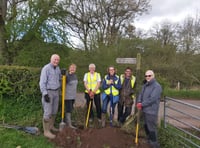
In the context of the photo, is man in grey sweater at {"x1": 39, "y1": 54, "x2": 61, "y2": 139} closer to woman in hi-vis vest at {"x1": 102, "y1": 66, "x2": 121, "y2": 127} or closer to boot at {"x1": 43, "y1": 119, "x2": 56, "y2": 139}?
boot at {"x1": 43, "y1": 119, "x2": 56, "y2": 139}

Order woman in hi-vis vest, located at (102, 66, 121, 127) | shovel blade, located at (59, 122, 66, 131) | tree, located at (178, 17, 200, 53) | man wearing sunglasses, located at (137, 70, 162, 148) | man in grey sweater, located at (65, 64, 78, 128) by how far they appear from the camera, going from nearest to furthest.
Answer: man wearing sunglasses, located at (137, 70, 162, 148)
shovel blade, located at (59, 122, 66, 131)
man in grey sweater, located at (65, 64, 78, 128)
woman in hi-vis vest, located at (102, 66, 121, 127)
tree, located at (178, 17, 200, 53)

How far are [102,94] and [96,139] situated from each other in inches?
53.8

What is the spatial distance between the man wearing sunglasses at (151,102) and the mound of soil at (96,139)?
1.15 feet

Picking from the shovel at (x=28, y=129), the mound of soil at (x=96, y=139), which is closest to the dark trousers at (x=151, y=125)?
the mound of soil at (x=96, y=139)

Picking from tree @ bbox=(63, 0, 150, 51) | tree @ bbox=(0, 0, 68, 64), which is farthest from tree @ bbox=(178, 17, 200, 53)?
tree @ bbox=(0, 0, 68, 64)

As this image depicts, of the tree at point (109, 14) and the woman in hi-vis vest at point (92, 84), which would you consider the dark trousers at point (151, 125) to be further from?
the tree at point (109, 14)

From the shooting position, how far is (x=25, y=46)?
1009 centimetres

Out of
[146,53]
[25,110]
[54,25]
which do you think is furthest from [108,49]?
[25,110]

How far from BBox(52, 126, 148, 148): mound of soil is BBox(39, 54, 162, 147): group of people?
0.99 ft

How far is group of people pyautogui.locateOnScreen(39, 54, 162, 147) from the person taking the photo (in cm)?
564

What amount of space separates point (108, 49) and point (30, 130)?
11.5 m

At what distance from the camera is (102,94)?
6.65 meters

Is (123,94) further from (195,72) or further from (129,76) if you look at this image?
(195,72)

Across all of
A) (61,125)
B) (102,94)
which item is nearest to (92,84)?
(102,94)
